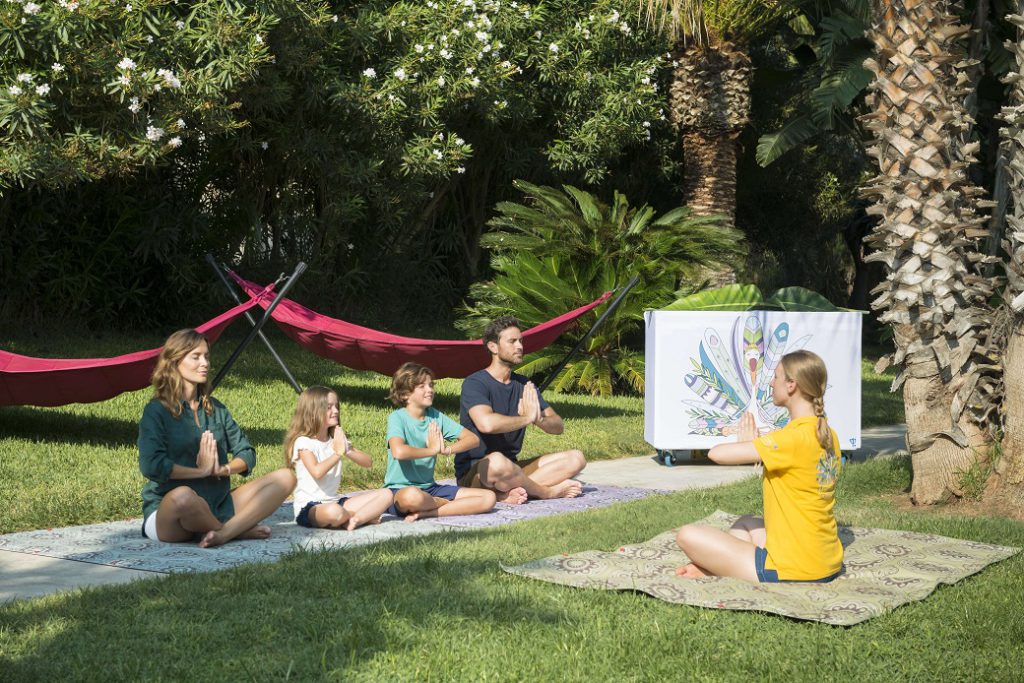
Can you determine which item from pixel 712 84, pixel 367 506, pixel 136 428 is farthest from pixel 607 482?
pixel 712 84

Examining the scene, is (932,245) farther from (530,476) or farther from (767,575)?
(767,575)

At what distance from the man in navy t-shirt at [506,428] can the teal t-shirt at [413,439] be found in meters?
0.28

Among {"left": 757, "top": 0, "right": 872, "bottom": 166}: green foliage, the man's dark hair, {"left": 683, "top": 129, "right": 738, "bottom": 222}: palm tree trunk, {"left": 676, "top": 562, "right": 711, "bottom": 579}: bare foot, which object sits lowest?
{"left": 676, "top": 562, "right": 711, "bottom": 579}: bare foot

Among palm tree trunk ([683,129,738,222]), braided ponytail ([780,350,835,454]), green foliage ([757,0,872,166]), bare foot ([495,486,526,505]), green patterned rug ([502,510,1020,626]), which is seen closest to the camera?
green patterned rug ([502,510,1020,626])

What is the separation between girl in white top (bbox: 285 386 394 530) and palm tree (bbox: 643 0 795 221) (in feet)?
Result: 29.9

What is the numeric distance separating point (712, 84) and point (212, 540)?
11089 millimetres

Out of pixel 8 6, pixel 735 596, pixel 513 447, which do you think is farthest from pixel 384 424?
pixel 735 596

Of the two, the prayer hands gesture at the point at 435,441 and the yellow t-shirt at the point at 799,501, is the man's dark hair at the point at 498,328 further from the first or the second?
the yellow t-shirt at the point at 799,501

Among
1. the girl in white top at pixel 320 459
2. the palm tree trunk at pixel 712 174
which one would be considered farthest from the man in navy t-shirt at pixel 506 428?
the palm tree trunk at pixel 712 174

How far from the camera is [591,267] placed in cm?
1313

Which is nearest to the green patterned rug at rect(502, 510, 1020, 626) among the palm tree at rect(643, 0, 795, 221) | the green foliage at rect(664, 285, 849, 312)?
the green foliage at rect(664, 285, 849, 312)

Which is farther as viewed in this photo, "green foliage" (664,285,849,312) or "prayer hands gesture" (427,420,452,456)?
"green foliage" (664,285,849,312)

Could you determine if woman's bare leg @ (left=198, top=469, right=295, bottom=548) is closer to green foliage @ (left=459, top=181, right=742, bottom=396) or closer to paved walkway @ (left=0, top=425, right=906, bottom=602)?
paved walkway @ (left=0, top=425, right=906, bottom=602)

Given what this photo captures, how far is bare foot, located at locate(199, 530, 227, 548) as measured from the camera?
5781mm
